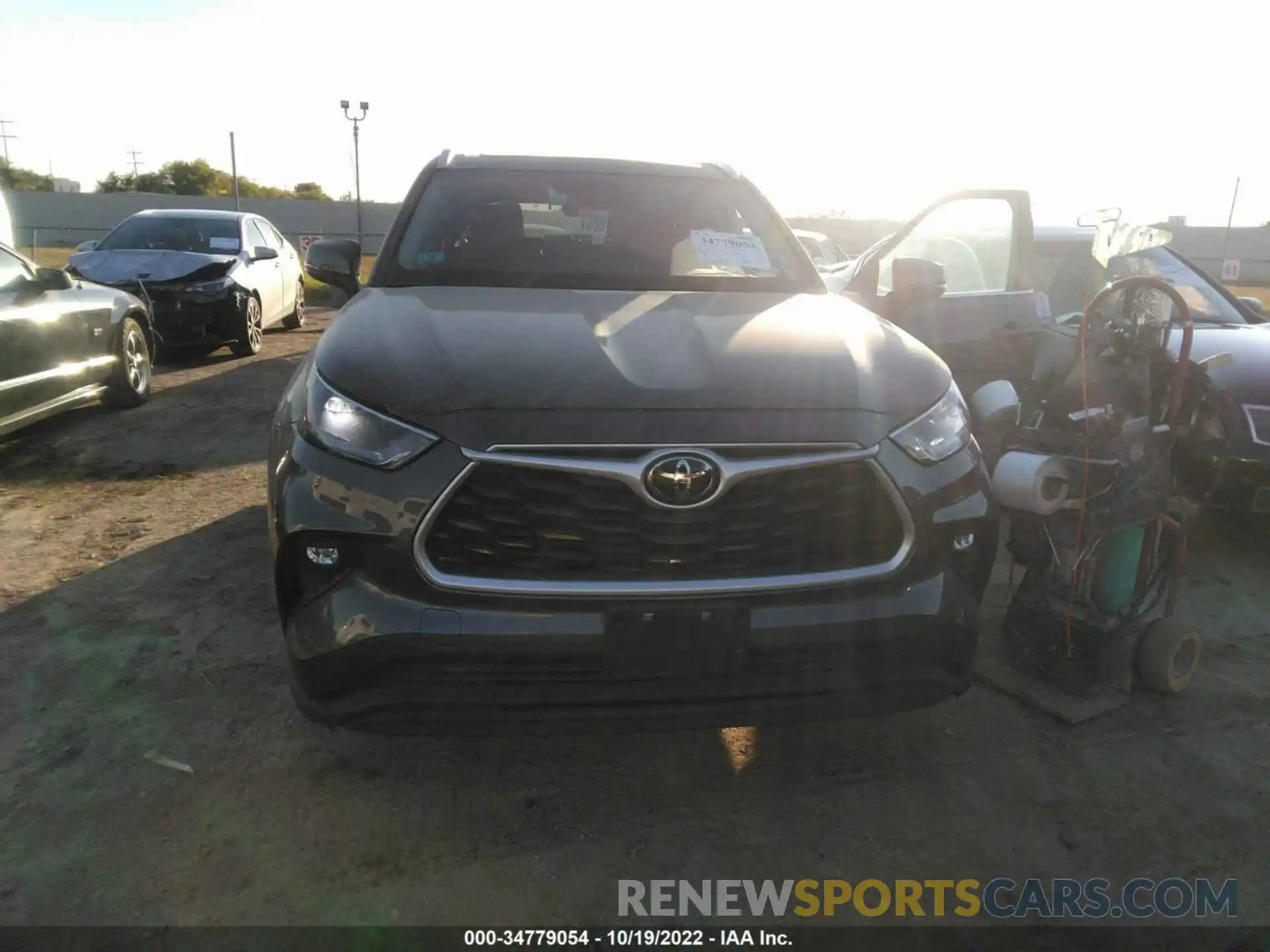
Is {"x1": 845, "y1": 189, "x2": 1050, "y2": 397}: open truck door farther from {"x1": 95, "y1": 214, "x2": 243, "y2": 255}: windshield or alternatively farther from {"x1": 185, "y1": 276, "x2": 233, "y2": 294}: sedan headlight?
{"x1": 95, "y1": 214, "x2": 243, "y2": 255}: windshield

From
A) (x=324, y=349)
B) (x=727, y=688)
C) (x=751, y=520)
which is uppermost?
(x=324, y=349)

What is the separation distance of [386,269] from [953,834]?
2.43 m

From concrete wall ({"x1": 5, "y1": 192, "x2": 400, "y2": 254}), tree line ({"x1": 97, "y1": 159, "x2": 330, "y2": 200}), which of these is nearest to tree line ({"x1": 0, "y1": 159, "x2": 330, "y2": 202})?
tree line ({"x1": 97, "y1": 159, "x2": 330, "y2": 200})

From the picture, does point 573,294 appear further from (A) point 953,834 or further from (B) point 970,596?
(A) point 953,834

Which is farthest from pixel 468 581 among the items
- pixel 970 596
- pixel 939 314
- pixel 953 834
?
pixel 939 314

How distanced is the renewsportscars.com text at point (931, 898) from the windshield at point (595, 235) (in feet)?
5.86

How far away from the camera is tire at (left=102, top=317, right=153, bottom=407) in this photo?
6.43m

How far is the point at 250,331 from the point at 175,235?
123cm

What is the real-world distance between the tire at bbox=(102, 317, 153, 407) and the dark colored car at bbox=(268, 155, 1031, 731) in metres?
4.96

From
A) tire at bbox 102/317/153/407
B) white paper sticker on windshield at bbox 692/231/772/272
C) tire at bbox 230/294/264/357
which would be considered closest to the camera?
white paper sticker on windshield at bbox 692/231/772/272

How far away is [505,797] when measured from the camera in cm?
240

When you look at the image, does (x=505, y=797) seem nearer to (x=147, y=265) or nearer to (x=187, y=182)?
(x=147, y=265)

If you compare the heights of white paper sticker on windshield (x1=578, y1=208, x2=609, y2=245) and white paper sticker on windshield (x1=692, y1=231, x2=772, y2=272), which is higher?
white paper sticker on windshield (x1=578, y1=208, x2=609, y2=245)

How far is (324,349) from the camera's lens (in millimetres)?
2400
